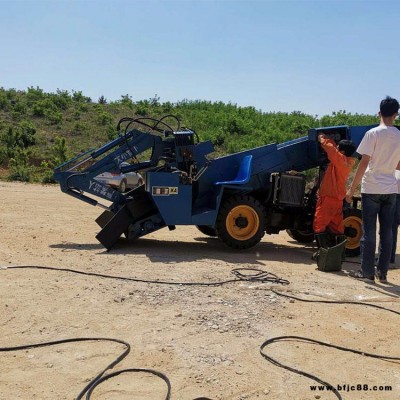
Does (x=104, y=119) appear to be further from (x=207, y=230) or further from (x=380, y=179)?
(x=380, y=179)

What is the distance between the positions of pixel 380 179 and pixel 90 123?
29.8 m

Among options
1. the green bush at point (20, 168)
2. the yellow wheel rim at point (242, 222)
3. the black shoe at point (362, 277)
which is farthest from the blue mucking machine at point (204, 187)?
the green bush at point (20, 168)

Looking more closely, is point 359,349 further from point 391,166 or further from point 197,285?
point 391,166

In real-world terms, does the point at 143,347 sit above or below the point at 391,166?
below

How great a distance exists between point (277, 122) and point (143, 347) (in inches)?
1276

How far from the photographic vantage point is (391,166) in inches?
257

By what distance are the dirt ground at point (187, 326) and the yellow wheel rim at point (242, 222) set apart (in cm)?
55

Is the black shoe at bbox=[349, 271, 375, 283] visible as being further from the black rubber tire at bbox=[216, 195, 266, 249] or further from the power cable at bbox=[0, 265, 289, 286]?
the black rubber tire at bbox=[216, 195, 266, 249]

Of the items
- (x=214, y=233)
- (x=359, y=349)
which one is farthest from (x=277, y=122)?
(x=359, y=349)

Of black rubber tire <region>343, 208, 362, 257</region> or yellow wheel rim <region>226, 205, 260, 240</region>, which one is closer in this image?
yellow wheel rim <region>226, 205, 260, 240</region>

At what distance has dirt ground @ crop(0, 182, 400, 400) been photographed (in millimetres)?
3613

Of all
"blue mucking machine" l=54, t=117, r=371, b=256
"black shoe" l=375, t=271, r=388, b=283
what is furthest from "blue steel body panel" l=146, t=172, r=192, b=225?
"black shoe" l=375, t=271, r=388, b=283

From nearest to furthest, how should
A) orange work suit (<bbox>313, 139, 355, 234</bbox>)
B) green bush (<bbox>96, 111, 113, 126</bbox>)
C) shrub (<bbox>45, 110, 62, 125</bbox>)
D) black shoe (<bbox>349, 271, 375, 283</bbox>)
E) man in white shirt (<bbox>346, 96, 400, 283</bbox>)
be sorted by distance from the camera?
man in white shirt (<bbox>346, 96, 400, 283</bbox>) → black shoe (<bbox>349, 271, 375, 283</bbox>) → orange work suit (<bbox>313, 139, 355, 234</bbox>) → shrub (<bbox>45, 110, 62, 125</bbox>) → green bush (<bbox>96, 111, 113, 126</bbox>)

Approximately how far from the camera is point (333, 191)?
7.73m
